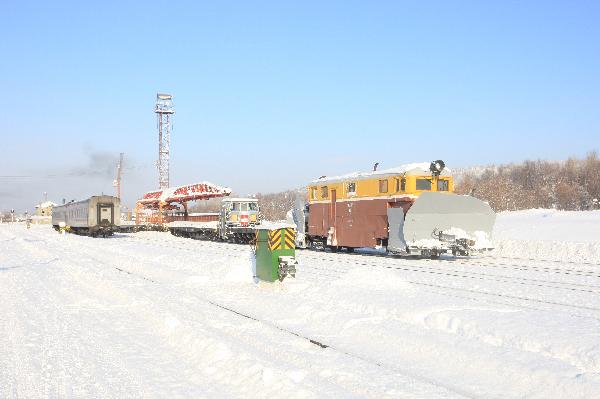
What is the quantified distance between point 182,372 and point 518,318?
215 inches

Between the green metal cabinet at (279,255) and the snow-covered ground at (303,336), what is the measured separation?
34 centimetres

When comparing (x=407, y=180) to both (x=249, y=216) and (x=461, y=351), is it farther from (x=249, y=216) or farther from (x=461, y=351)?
(x=249, y=216)

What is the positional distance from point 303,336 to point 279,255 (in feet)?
17.8

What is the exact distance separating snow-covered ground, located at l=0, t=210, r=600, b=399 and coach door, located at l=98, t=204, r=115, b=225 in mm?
33244

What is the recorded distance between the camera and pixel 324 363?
6.59m

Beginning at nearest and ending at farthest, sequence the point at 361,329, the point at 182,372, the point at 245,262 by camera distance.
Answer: the point at 182,372 → the point at 361,329 → the point at 245,262

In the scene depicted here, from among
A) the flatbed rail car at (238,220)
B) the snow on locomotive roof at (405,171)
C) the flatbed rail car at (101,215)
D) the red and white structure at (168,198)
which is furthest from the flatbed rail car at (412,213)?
the flatbed rail car at (101,215)

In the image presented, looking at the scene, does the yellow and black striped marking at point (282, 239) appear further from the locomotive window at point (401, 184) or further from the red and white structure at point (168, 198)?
the red and white structure at point (168, 198)

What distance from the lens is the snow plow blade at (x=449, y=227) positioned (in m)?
19.5

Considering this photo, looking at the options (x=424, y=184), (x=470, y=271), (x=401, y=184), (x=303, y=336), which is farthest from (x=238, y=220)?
(x=303, y=336)

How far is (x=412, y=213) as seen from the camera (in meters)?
19.5

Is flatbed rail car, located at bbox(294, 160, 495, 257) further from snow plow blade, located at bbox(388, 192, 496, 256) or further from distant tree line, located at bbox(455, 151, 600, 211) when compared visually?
distant tree line, located at bbox(455, 151, 600, 211)

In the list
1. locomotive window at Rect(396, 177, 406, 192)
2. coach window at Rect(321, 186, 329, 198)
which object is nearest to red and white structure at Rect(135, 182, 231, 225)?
coach window at Rect(321, 186, 329, 198)

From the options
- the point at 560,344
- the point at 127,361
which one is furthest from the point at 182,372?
the point at 560,344
